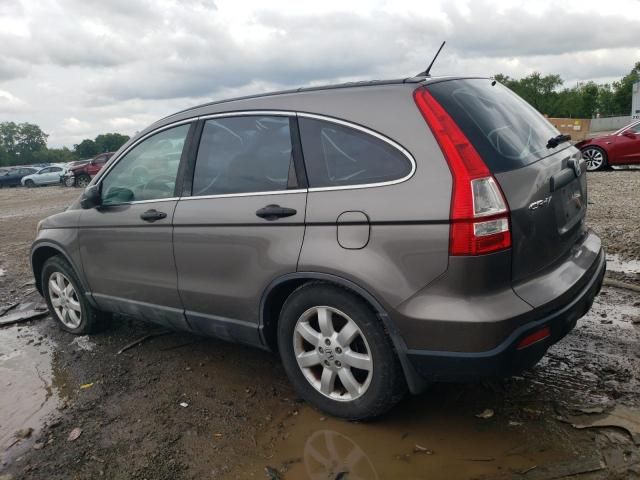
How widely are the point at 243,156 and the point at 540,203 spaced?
1722 mm

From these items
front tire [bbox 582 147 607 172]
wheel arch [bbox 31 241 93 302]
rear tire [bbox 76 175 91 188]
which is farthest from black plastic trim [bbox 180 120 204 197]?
rear tire [bbox 76 175 91 188]

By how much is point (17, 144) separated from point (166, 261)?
112 meters

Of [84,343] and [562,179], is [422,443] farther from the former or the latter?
[84,343]

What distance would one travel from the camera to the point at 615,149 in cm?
1362

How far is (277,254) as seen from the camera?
3.09 m

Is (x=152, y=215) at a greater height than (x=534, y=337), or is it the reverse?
(x=152, y=215)

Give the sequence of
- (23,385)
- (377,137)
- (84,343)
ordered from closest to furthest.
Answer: (377,137), (23,385), (84,343)

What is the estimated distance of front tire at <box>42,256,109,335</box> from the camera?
476 centimetres

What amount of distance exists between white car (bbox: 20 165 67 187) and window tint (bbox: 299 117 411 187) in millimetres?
33892

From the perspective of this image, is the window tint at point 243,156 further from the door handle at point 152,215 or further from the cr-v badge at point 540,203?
the cr-v badge at point 540,203

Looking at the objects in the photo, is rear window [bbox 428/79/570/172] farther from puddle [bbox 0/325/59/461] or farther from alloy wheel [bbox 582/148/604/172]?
alloy wheel [bbox 582/148/604/172]

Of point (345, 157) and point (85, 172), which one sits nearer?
point (345, 157)

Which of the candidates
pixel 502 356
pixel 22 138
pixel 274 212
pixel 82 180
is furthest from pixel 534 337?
pixel 22 138

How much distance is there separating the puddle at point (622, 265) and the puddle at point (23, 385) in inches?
197
